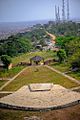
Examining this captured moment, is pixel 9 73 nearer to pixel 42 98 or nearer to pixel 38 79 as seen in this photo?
pixel 38 79

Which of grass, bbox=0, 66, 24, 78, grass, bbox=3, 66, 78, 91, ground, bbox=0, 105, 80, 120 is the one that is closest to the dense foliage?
grass, bbox=0, 66, 24, 78

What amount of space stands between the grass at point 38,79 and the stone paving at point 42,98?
2398 millimetres

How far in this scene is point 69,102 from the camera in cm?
2245

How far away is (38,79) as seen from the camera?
1211 inches

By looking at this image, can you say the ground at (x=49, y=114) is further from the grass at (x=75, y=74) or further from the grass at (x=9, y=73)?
the grass at (x=9, y=73)

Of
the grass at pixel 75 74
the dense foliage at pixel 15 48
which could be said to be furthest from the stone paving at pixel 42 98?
the dense foliage at pixel 15 48

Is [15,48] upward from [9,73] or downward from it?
downward

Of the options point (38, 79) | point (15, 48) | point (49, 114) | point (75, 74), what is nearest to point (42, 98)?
point (49, 114)

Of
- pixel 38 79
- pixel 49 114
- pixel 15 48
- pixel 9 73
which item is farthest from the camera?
pixel 15 48

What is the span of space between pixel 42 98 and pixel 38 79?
7.53 m

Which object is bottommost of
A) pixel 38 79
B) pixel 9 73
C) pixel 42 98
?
pixel 9 73

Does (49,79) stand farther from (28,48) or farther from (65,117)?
(28,48)

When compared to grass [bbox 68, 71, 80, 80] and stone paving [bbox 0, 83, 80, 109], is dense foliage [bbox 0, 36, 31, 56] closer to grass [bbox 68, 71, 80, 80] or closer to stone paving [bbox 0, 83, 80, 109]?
grass [bbox 68, 71, 80, 80]

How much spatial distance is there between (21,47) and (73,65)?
26817 mm
